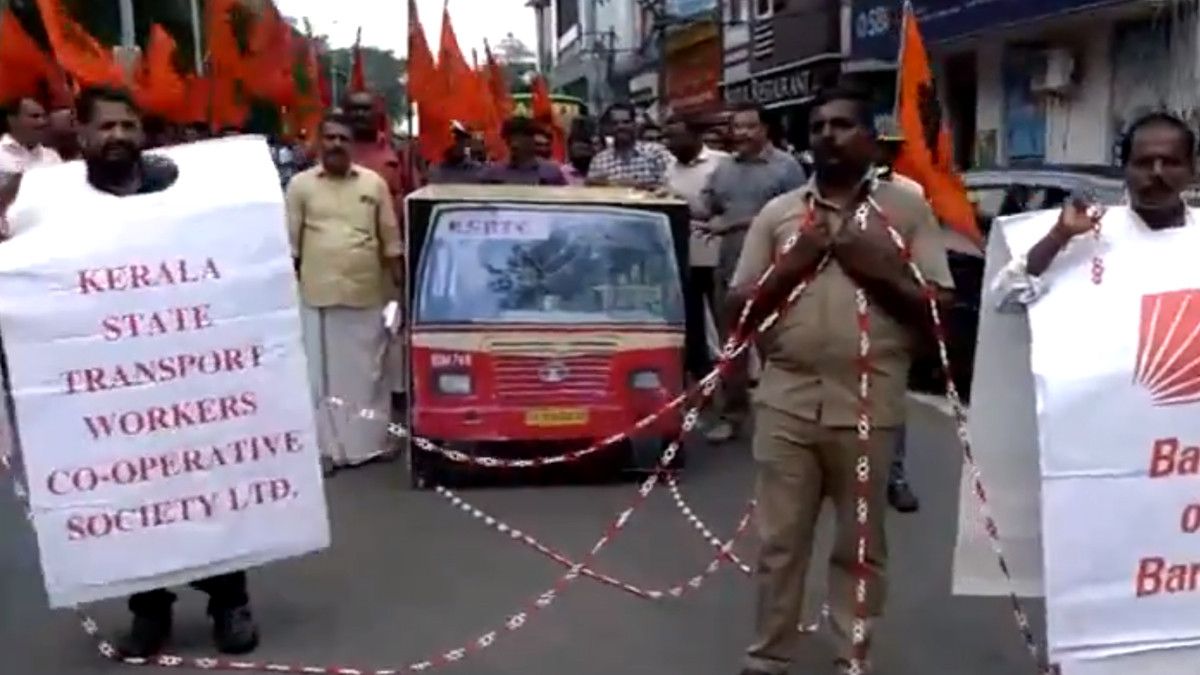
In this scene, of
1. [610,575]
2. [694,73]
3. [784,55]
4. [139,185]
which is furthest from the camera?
[694,73]

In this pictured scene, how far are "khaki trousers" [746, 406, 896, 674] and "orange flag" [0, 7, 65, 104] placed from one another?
432 inches

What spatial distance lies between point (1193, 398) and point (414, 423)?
15.9 feet

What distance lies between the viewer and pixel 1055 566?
4.41 metres

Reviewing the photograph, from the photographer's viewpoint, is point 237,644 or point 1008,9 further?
point 1008,9

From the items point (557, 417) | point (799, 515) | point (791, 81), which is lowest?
point (557, 417)

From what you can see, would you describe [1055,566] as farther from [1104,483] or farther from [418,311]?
[418,311]

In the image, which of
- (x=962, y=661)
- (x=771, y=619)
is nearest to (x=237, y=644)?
(x=771, y=619)

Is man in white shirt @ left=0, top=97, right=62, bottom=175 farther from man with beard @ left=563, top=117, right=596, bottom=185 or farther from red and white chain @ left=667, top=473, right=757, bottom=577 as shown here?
man with beard @ left=563, top=117, right=596, bottom=185

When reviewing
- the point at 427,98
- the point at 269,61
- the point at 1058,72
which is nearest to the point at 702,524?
the point at 427,98

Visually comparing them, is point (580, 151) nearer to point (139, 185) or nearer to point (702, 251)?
point (702, 251)

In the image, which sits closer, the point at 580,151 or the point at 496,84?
the point at 580,151

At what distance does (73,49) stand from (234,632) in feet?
35.0

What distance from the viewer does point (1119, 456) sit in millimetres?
4438

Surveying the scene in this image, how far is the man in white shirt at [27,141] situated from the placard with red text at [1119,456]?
18.8 feet
